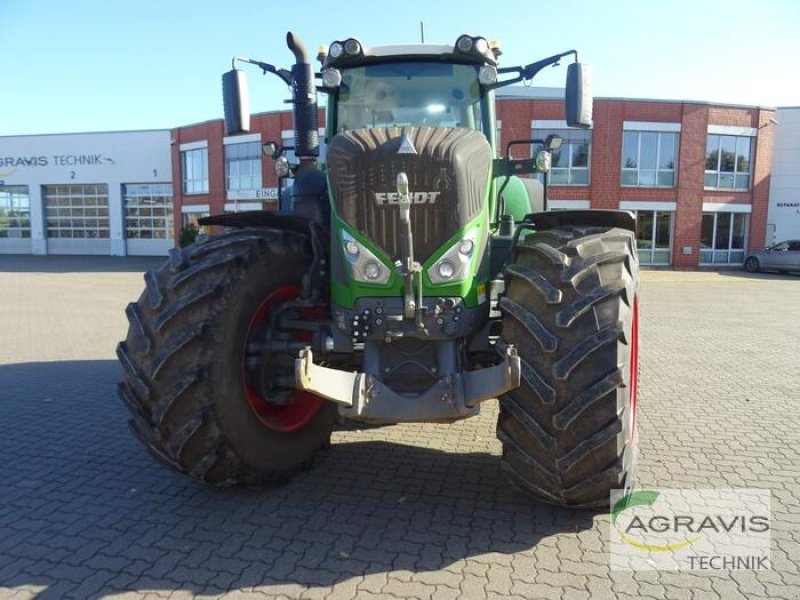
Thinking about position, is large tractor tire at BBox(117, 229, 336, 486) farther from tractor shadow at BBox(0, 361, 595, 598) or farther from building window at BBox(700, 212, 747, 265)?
building window at BBox(700, 212, 747, 265)

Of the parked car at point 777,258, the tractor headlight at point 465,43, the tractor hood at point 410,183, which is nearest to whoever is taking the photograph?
the tractor hood at point 410,183

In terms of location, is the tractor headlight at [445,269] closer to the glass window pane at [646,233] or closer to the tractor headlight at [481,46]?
the tractor headlight at [481,46]

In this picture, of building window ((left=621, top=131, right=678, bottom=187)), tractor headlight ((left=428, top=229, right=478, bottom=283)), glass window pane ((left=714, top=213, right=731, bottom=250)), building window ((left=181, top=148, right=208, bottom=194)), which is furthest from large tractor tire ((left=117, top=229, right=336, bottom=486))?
building window ((left=181, top=148, right=208, bottom=194))

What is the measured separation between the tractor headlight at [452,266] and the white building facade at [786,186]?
3149 centimetres

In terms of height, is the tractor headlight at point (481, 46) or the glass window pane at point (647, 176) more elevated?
the glass window pane at point (647, 176)

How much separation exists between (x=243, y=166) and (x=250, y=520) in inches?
1195

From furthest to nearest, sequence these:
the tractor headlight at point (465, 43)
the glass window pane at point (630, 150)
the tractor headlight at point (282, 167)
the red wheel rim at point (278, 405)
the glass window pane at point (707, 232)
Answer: the glass window pane at point (707, 232) < the glass window pane at point (630, 150) < the tractor headlight at point (282, 167) < the tractor headlight at point (465, 43) < the red wheel rim at point (278, 405)

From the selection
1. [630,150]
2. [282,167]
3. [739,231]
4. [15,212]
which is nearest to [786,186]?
[739,231]

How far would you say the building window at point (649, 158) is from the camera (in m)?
27.2

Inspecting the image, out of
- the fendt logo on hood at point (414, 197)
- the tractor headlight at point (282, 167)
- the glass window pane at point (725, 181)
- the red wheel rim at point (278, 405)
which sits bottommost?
the red wheel rim at point (278, 405)

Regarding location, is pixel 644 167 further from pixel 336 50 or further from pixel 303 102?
pixel 336 50

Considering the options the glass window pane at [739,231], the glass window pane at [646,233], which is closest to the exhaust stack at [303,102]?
the glass window pane at [646,233]

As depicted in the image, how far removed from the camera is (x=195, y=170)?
113ft

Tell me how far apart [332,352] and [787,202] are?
3269 centimetres
